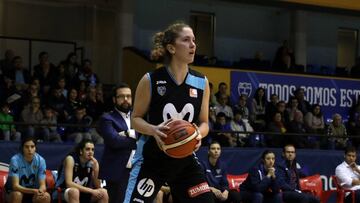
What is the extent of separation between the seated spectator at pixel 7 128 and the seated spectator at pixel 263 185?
13.7 feet

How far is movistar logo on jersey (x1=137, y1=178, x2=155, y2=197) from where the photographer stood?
5.56 metres

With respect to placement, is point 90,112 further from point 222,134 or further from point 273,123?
point 273,123

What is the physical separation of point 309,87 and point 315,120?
1.79 meters

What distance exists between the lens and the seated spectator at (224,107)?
54.0ft

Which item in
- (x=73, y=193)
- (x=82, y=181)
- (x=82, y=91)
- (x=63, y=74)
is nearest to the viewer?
(x=73, y=193)

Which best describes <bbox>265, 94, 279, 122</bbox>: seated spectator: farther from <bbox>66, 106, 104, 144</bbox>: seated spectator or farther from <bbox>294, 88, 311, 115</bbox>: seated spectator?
<bbox>66, 106, 104, 144</bbox>: seated spectator

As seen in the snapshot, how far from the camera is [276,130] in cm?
1655

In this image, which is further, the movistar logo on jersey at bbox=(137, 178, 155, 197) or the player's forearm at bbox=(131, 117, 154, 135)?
the movistar logo on jersey at bbox=(137, 178, 155, 197)

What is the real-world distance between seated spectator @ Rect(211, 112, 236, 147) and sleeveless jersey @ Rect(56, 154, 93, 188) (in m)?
4.81

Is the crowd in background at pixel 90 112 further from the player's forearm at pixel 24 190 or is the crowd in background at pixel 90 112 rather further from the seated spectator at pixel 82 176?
the player's forearm at pixel 24 190

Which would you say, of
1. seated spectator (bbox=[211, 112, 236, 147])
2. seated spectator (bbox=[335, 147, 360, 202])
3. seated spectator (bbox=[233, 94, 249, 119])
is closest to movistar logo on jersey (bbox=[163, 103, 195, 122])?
seated spectator (bbox=[335, 147, 360, 202])

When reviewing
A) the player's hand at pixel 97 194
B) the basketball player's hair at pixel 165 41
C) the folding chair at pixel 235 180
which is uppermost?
the basketball player's hair at pixel 165 41

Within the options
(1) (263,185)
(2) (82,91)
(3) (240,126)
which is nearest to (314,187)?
(1) (263,185)

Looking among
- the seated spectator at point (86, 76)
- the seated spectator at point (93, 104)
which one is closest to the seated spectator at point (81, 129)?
the seated spectator at point (93, 104)
